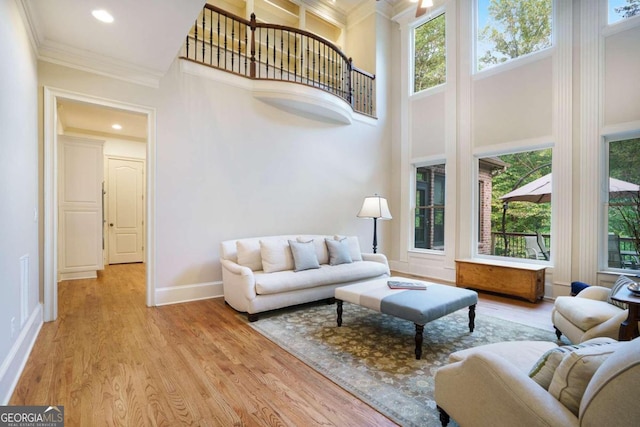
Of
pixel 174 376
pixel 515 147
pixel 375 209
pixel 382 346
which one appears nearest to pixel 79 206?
pixel 174 376

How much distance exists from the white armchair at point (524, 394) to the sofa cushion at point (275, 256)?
2.55 m

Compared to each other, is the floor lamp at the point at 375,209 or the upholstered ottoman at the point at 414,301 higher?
the floor lamp at the point at 375,209

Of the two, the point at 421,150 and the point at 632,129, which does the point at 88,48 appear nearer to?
the point at 421,150

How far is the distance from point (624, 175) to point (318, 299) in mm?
4191

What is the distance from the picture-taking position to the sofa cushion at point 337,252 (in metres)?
4.35

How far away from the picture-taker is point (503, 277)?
4438mm

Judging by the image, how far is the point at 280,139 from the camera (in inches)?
193

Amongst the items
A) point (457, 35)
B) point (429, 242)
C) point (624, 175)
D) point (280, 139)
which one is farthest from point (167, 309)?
point (457, 35)

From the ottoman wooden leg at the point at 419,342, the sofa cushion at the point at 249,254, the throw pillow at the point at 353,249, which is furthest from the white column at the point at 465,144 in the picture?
the sofa cushion at the point at 249,254

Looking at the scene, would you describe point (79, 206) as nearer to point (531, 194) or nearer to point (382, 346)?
point (382, 346)

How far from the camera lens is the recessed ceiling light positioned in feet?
8.64

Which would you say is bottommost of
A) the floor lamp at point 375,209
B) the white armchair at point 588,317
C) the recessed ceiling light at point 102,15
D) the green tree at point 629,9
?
the white armchair at point 588,317

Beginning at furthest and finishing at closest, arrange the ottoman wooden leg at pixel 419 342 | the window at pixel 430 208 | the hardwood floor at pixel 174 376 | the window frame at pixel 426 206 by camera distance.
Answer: the window at pixel 430 208 < the window frame at pixel 426 206 < the ottoman wooden leg at pixel 419 342 < the hardwood floor at pixel 174 376

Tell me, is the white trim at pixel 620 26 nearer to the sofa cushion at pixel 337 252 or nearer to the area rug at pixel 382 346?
the area rug at pixel 382 346
